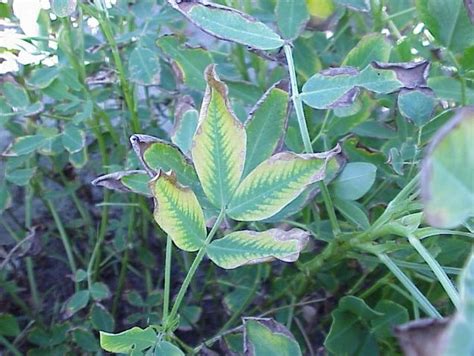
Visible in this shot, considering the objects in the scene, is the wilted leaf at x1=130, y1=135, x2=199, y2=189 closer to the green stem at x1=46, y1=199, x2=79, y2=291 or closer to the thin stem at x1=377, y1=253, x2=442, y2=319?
the thin stem at x1=377, y1=253, x2=442, y2=319

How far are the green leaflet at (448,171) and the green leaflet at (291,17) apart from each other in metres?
0.46

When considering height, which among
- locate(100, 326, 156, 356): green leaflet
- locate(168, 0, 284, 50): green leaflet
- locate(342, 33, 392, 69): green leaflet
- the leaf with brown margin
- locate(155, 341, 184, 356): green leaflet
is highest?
locate(168, 0, 284, 50): green leaflet

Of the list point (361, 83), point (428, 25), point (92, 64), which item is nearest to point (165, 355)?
point (361, 83)

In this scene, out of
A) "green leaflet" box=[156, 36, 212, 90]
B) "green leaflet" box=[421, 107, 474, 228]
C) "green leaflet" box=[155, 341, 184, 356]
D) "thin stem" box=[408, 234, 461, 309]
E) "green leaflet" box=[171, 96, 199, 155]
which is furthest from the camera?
"green leaflet" box=[156, 36, 212, 90]

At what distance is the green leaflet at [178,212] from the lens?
0.51 meters

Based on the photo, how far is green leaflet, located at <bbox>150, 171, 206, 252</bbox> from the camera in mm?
508

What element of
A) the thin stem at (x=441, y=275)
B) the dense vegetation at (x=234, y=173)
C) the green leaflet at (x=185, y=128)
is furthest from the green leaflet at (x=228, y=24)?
the thin stem at (x=441, y=275)

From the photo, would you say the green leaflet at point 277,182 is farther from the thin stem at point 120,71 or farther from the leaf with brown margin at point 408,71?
the thin stem at point 120,71

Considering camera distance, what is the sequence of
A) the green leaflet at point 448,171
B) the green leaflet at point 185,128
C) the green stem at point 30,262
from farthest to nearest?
the green stem at point 30,262 < the green leaflet at point 185,128 < the green leaflet at point 448,171

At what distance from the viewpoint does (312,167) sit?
54cm

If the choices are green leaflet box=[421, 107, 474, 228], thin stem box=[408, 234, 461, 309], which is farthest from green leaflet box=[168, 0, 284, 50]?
green leaflet box=[421, 107, 474, 228]

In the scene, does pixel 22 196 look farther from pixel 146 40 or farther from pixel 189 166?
pixel 189 166

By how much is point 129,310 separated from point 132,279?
61 mm

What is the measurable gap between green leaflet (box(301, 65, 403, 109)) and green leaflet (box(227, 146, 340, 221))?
11 cm
